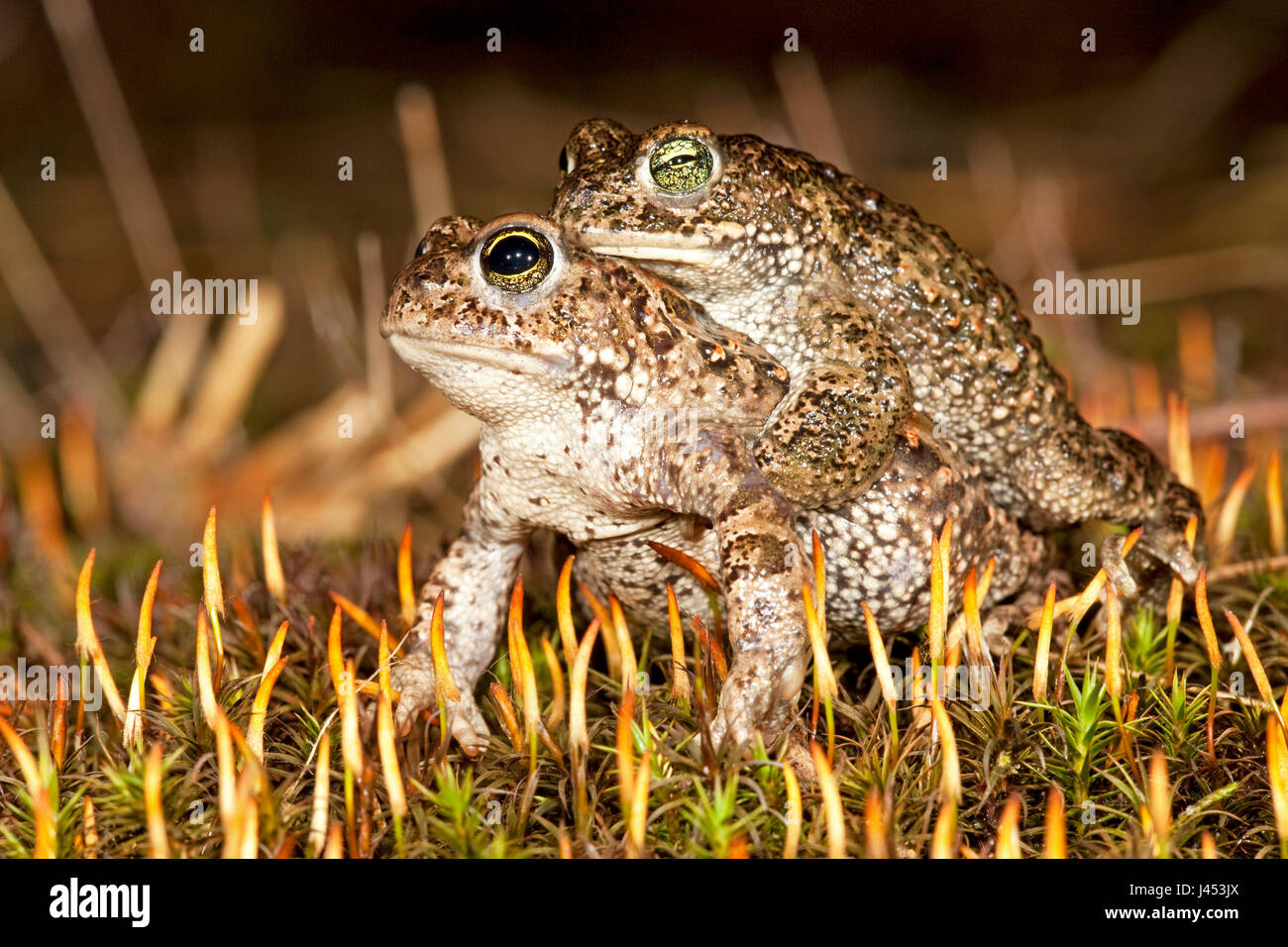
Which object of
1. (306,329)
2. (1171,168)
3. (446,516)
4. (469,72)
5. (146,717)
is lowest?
(146,717)

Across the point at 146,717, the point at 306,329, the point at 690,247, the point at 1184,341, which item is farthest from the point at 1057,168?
the point at 146,717

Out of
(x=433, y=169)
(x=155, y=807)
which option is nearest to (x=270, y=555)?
(x=155, y=807)

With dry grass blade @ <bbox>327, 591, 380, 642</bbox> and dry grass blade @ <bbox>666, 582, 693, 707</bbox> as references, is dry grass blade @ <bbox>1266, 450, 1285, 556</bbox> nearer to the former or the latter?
dry grass blade @ <bbox>666, 582, 693, 707</bbox>

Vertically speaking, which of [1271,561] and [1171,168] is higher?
[1171,168]

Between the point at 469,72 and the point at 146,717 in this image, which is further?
the point at 469,72

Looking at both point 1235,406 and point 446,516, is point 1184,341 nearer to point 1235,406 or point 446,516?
point 1235,406

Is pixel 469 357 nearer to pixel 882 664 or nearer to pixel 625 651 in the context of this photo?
pixel 625 651

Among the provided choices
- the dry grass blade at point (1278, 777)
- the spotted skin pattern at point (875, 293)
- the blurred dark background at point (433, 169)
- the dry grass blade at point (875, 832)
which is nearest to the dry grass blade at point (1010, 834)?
the dry grass blade at point (875, 832)
